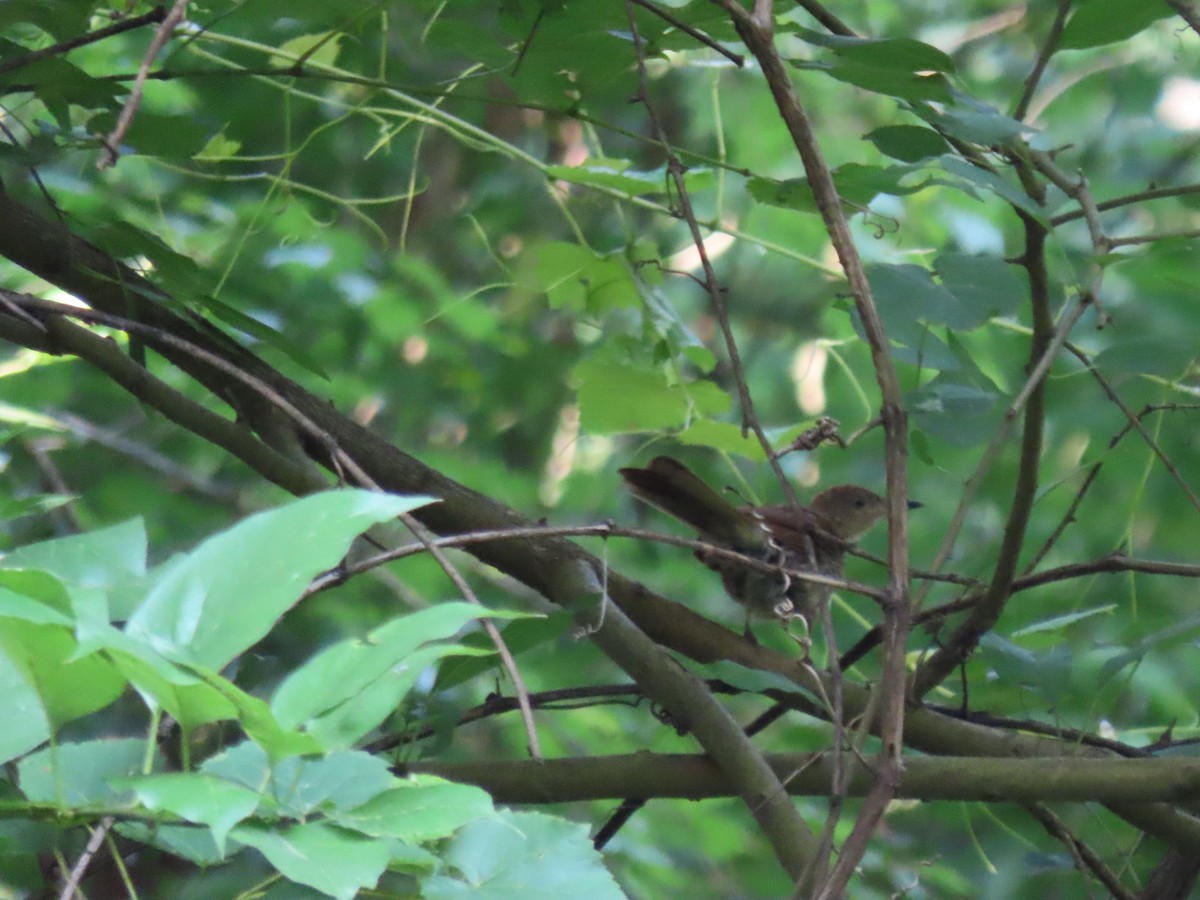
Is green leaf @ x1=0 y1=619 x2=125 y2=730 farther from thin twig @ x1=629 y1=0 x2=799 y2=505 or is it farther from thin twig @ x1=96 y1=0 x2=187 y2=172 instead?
thin twig @ x1=629 y1=0 x2=799 y2=505

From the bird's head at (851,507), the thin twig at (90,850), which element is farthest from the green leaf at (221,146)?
Result: the bird's head at (851,507)

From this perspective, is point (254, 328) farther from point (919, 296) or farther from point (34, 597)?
point (34, 597)

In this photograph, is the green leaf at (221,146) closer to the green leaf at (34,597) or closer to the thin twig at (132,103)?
the thin twig at (132,103)

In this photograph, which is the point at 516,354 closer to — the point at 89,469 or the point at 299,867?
→ the point at 89,469

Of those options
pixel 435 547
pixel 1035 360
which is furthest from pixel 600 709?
pixel 435 547

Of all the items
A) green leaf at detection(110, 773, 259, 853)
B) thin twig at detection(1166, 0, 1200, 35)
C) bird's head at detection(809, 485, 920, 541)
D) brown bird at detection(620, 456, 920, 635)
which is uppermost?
thin twig at detection(1166, 0, 1200, 35)

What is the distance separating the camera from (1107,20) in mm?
1158

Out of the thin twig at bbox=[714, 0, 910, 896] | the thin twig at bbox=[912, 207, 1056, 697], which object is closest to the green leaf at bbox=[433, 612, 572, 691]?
the thin twig at bbox=[714, 0, 910, 896]

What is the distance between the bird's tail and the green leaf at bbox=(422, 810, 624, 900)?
3.82 ft

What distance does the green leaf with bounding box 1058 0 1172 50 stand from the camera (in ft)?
3.76

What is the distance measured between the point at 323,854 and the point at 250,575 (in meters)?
0.13

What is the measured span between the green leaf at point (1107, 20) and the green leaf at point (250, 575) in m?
0.89

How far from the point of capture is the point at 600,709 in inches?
121

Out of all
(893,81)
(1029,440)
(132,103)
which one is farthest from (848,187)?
(132,103)
